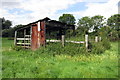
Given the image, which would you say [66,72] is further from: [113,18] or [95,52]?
[113,18]

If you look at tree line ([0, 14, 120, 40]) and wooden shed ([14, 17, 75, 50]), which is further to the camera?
tree line ([0, 14, 120, 40])

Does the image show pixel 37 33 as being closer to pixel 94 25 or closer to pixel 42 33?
pixel 42 33

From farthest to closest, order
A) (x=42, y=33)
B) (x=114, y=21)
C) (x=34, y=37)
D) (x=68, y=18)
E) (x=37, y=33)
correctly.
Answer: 1. (x=68, y=18)
2. (x=114, y=21)
3. (x=34, y=37)
4. (x=37, y=33)
5. (x=42, y=33)

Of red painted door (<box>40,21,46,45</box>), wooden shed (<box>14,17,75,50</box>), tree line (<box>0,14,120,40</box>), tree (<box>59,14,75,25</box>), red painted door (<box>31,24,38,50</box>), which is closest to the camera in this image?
red painted door (<box>40,21,46,45</box>)

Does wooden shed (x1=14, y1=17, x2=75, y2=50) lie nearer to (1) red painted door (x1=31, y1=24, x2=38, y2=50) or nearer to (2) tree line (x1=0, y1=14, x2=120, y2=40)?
(1) red painted door (x1=31, y1=24, x2=38, y2=50)

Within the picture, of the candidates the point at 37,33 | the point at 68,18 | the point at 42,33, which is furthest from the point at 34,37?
the point at 68,18

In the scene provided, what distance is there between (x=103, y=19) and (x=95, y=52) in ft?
202

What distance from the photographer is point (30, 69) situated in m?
8.27

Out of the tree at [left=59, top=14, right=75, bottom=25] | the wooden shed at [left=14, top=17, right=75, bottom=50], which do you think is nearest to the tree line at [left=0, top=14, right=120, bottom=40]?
the tree at [left=59, top=14, right=75, bottom=25]

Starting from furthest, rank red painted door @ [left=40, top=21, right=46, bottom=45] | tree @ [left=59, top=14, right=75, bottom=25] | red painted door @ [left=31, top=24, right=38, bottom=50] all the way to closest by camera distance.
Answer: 1. tree @ [left=59, top=14, right=75, bottom=25]
2. red painted door @ [left=31, top=24, right=38, bottom=50]
3. red painted door @ [left=40, top=21, right=46, bottom=45]

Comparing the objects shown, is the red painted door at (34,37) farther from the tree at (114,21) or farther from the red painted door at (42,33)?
the tree at (114,21)

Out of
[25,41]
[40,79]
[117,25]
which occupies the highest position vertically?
[117,25]

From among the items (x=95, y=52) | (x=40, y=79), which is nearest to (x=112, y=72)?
(x=40, y=79)

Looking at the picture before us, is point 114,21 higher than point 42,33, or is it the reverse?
point 114,21
